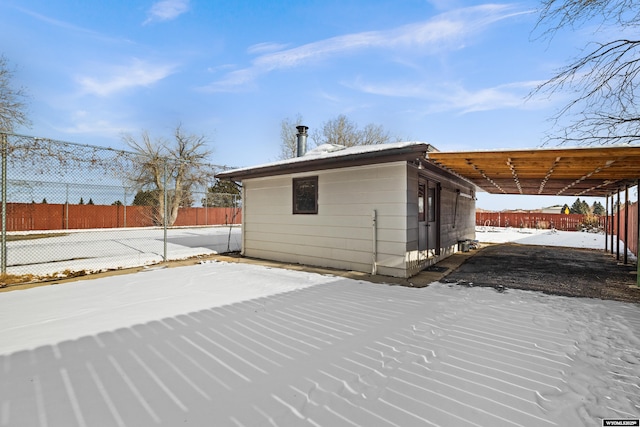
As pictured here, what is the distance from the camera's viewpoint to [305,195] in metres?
6.93

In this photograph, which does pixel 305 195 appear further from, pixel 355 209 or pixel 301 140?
pixel 301 140

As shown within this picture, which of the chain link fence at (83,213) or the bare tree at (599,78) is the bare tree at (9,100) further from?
the bare tree at (599,78)

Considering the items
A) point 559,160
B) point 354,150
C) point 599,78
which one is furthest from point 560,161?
point 354,150

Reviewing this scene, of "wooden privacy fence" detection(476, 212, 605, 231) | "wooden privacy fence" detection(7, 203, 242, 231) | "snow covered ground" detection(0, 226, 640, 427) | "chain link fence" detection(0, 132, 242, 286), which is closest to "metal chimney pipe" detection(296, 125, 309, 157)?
"chain link fence" detection(0, 132, 242, 286)

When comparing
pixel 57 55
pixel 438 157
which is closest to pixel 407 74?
pixel 438 157

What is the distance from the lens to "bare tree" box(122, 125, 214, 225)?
62.5 feet

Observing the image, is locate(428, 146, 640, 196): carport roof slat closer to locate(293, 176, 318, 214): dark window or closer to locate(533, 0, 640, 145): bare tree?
locate(533, 0, 640, 145): bare tree

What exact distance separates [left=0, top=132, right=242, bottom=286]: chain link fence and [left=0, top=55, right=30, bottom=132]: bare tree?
316 centimetres

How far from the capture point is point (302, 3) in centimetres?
873

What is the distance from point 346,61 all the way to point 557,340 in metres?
11.1

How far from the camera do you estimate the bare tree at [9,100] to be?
11.6 meters

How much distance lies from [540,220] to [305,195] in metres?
23.2

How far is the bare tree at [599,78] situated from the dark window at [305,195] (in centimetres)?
479

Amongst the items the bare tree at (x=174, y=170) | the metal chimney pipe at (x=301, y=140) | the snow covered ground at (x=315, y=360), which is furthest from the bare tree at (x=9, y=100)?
the snow covered ground at (x=315, y=360)
